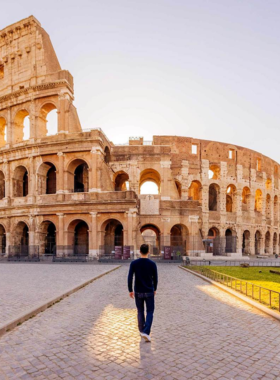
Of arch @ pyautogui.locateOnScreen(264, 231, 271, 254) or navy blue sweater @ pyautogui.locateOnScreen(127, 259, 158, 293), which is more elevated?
navy blue sweater @ pyautogui.locateOnScreen(127, 259, 158, 293)

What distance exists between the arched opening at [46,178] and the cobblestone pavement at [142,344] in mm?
20860

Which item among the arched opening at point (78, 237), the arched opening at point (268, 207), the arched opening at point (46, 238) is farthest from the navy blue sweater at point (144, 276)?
the arched opening at point (268, 207)

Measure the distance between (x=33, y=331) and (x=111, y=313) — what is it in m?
1.93

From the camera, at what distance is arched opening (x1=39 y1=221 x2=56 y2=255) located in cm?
2706

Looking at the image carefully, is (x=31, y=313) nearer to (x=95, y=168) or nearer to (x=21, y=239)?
(x=95, y=168)

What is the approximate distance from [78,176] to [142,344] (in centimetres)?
2597

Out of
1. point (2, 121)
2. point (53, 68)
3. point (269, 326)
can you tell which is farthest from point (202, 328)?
point (2, 121)

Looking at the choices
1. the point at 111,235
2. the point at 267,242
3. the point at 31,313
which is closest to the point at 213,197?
the point at 267,242

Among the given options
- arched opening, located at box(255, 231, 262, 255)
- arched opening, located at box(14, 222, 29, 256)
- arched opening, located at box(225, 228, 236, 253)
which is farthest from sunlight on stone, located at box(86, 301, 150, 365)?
arched opening, located at box(255, 231, 262, 255)

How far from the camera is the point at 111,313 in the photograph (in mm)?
7074

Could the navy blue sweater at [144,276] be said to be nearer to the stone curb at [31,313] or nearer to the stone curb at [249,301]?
the stone curb at [31,313]

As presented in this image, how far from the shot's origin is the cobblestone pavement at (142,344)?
4035 millimetres

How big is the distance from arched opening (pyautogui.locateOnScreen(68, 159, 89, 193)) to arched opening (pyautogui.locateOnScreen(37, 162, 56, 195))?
2.21 meters

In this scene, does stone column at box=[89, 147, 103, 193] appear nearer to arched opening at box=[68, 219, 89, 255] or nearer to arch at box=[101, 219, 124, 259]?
arch at box=[101, 219, 124, 259]
